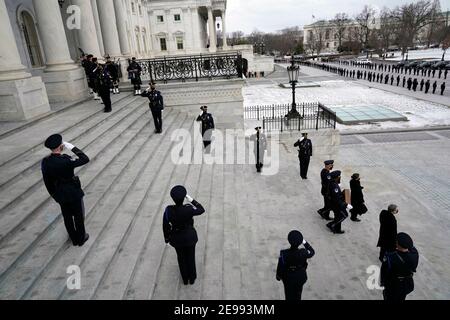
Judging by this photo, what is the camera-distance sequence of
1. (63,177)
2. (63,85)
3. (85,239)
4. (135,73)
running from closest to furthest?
(63,177), (85,239), (63,85), (135,73)

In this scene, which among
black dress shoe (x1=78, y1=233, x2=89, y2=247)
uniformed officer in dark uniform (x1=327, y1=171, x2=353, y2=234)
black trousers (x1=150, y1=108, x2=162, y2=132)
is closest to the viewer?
black dress shoe (x1=78, y1=233, x2=89, y2=247)

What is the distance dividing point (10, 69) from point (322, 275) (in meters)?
10.2

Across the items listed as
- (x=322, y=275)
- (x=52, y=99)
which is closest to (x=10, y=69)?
(x=52, y=99)

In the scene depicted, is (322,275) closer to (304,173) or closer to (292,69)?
(304,173)

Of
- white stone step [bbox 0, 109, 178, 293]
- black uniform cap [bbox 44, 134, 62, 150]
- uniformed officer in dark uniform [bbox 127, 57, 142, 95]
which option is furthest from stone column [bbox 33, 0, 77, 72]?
black uniform cap [bbox 44, 134, 62, 150]

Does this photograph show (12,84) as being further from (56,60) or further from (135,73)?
(135,73)

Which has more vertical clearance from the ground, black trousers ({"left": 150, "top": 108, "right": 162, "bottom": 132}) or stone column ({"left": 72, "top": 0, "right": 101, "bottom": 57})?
stone column ({"left": 72, "top": 0, "right": 101, "bottom": 57})

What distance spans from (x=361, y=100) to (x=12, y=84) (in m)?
25.5

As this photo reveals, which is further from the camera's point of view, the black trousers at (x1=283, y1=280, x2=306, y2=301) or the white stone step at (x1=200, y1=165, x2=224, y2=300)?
the white stone step at (x1=200, y1=165, x2=224, y2=300)

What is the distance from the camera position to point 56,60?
39.8 feet

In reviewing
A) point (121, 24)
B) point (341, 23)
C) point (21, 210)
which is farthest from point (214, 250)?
point (341, 23)

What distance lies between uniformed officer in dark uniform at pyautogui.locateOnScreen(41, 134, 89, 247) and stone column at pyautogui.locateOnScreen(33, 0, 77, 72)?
8.96 metres

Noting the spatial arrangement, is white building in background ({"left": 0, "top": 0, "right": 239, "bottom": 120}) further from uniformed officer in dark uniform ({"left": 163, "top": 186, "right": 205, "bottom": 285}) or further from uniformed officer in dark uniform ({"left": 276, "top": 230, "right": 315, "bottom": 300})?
uniformed officer in dark uniform ({"left": 276, "top": 230, "right": 315, "bottom": 300})

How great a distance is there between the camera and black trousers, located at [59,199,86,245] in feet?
15.8
